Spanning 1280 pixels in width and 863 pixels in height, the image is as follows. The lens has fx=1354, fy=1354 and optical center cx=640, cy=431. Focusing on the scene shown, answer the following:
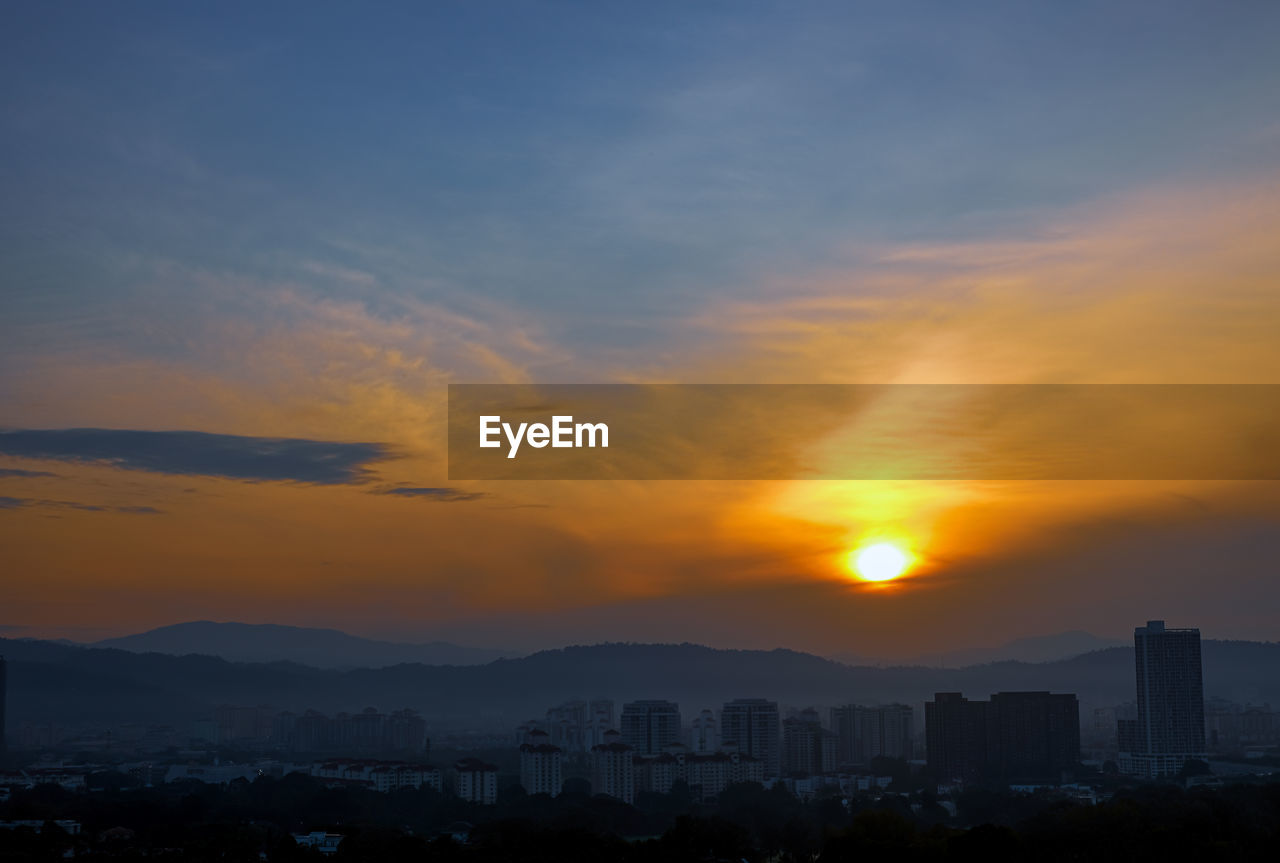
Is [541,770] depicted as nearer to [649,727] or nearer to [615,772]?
[615,772]

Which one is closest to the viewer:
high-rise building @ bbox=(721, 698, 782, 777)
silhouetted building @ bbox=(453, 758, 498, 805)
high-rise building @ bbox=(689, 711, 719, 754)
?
silhouetted building @ bbox=(453, 758, 498, 805)

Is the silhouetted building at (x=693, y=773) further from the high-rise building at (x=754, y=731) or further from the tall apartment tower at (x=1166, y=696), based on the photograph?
the tall apartment tower at (x=1166, y=696)

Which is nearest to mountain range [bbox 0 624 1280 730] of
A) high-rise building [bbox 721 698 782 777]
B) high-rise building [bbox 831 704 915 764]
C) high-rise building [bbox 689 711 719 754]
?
high-rise building [bbox 689 711 719 754]

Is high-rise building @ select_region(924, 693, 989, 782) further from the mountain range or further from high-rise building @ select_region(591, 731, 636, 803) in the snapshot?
the mountain range

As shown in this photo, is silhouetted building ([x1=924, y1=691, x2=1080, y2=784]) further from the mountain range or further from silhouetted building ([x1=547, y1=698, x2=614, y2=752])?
the mountain range

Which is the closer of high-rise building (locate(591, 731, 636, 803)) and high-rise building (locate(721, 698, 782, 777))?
high-rise building (locate(591, 731, 636, 803))

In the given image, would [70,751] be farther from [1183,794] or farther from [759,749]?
[1183,794]

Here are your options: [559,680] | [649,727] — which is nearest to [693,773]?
[649,727]

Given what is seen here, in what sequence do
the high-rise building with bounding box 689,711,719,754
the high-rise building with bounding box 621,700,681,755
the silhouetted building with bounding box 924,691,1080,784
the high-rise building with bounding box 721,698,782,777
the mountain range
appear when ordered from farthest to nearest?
the mountain range → the high-rise building with bounding box 689,711,719,754 → the high-rise building with bounding box 621,700,681,755 → the high-rise building with bounding box 721,698,782,777 → the silhouetted building with bounding box 924,691,1080,784
